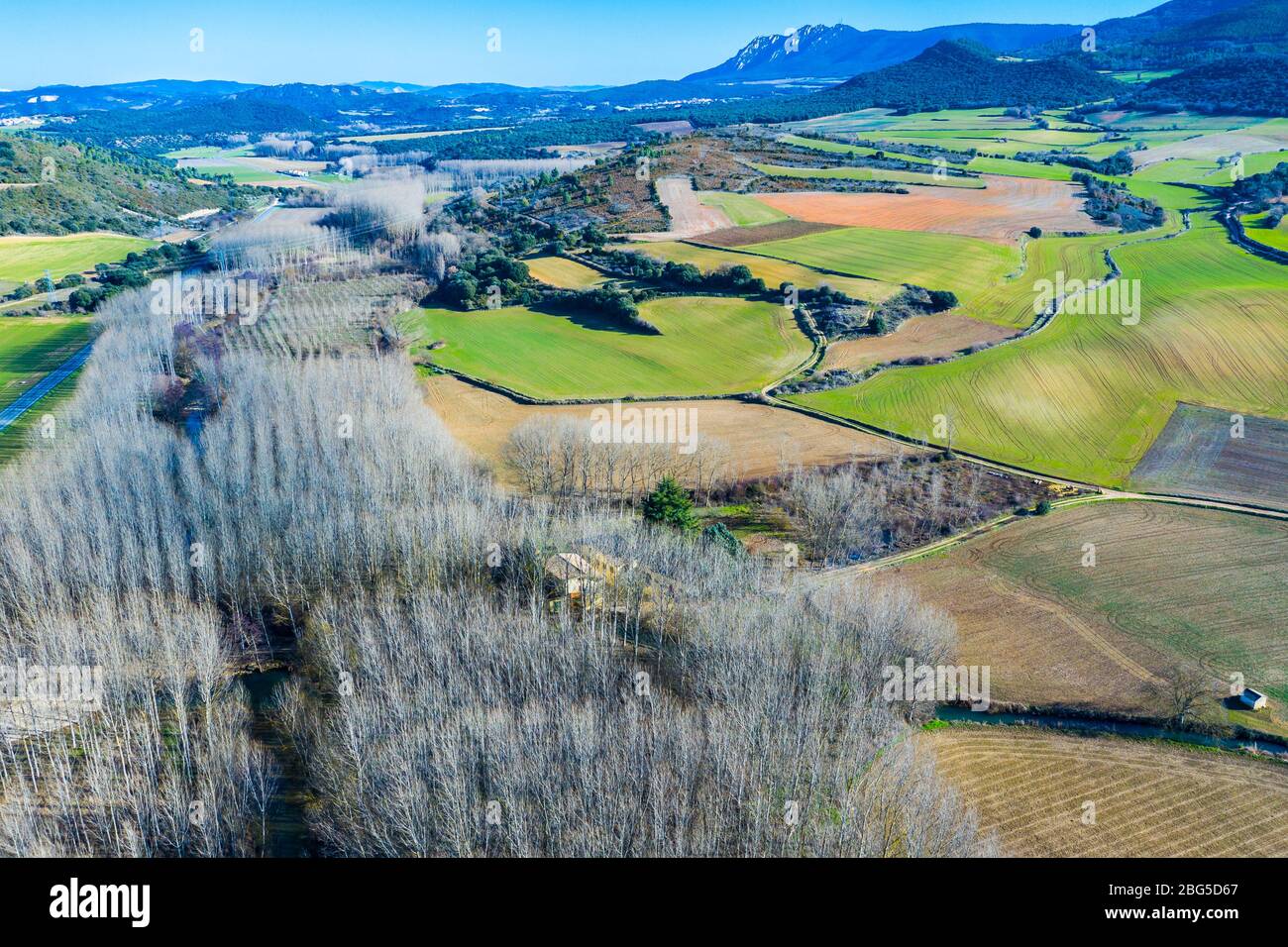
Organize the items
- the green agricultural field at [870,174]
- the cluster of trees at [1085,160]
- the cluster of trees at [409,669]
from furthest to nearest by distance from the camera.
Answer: the cluster of trees at [1085,160]
the green agricultural field at [870,174]
the cluster of trees at [409,669]

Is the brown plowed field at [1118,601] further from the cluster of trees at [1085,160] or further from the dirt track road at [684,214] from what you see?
the cluster of trees at [1085,160]

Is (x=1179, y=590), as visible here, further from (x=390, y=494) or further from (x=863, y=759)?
(x=390, y=494)

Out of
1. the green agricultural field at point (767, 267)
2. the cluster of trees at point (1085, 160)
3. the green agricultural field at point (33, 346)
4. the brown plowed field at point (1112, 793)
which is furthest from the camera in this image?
the cluster of trees at point (1085, 160)

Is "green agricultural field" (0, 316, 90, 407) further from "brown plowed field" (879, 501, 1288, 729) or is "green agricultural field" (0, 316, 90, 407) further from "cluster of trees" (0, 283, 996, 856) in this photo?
"brown plowed field" (879, 501, 1288, 729)

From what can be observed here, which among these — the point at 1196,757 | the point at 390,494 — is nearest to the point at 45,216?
the point at 390,494

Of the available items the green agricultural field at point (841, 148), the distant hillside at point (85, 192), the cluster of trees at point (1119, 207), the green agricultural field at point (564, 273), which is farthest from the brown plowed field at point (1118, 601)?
the distant hillside at point (85, 192)

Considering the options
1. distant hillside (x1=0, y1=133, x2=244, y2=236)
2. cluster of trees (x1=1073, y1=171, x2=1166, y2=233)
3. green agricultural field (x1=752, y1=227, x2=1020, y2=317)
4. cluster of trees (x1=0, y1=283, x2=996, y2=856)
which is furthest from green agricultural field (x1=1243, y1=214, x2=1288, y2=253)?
distant hillside (x1=0, y1=133, x2=244, y2=236)
